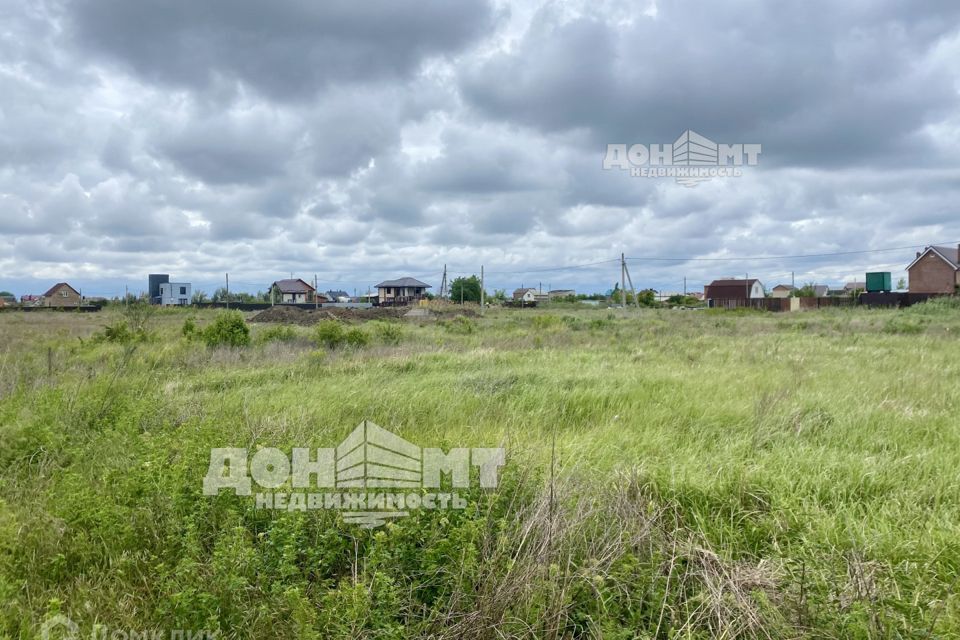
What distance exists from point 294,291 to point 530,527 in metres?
72.2

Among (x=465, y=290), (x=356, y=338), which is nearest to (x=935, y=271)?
(x=465, y=290)

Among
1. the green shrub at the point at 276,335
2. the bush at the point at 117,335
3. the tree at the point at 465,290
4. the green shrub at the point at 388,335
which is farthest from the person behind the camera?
the tree at the point at 465,290

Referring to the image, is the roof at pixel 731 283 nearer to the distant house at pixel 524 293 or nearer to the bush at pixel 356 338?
the distant house at pixel 524 293

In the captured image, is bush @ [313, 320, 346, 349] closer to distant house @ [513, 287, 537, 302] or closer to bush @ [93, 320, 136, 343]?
bush @ [93, 320, 136, 343]

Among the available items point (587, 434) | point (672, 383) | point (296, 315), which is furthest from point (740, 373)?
point (296, 315)

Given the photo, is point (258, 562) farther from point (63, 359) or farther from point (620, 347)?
point (620, 347)

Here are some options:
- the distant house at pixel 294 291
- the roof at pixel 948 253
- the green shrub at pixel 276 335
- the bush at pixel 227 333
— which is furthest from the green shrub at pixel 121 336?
the distant house at pixel 294 291

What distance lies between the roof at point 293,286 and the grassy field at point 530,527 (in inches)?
2664

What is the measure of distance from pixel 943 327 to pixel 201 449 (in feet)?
71.6

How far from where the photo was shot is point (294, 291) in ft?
230

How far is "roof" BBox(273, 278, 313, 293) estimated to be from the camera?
70.0 m

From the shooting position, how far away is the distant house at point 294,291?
69294mm

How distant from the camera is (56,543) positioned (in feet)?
9.54

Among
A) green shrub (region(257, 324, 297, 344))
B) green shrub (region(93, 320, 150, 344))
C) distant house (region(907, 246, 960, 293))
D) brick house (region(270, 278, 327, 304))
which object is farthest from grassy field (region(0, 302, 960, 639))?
brick house (region(270, 278, 327, 304))
